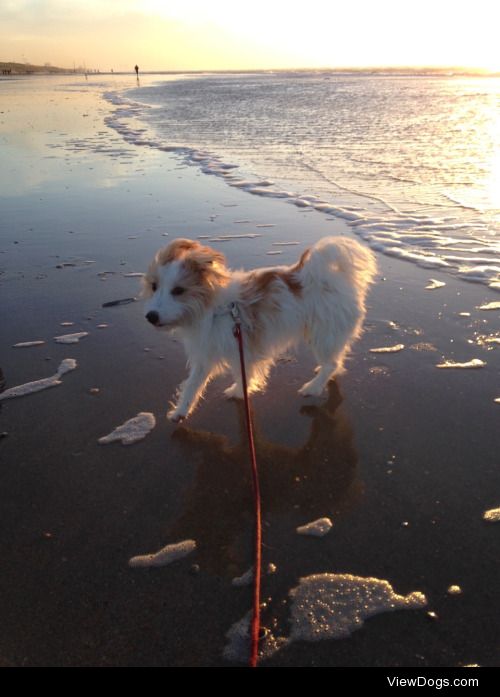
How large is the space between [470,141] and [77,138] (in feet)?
38.1

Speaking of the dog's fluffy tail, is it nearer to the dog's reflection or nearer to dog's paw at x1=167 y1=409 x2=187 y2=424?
the dog's reflection

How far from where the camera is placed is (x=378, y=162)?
10.9 m

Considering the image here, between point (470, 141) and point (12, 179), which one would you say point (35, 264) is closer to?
point (12, 179)

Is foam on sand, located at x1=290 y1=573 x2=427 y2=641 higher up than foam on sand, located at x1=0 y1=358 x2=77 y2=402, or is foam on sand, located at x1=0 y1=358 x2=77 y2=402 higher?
foam on sand, located at x1=0 y1=358 x2=77 y2=402

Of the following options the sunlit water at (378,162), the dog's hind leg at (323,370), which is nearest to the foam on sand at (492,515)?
the dog's hind leg at (323,370)

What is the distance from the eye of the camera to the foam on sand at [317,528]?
98.6 inches

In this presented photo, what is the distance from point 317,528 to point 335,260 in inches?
74.8

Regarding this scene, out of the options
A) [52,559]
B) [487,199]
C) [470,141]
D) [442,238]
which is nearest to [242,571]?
[52,559]

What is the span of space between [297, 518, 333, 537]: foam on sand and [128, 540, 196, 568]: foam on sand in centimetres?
58

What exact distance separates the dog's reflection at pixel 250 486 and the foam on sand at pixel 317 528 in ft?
0.13

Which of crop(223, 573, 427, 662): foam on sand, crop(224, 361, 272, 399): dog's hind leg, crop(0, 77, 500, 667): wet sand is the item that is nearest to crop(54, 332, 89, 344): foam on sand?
crop(0, 77, 500, 667): wet sand

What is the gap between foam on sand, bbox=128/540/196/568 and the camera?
2.33 metres

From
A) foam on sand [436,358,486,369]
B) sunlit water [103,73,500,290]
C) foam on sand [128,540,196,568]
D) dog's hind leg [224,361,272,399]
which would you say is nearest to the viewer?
foam on sand [128,540,196,568]
